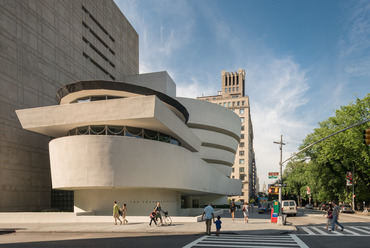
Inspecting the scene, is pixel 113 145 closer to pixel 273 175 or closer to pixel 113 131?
pixel 113 131

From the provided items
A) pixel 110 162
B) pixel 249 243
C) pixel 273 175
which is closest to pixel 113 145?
pixel 110 162

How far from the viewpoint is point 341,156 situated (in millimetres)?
47062

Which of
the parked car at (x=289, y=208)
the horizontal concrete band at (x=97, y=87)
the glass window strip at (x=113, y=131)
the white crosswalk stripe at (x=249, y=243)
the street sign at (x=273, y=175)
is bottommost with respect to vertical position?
the parked car at (x=289, y=208)

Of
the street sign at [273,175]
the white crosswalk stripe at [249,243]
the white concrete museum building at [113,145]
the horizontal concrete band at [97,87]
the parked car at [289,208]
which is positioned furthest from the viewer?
the parked car at [289,208]

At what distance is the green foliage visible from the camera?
1722 inches

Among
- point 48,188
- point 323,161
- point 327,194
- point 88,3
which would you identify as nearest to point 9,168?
point 48,188

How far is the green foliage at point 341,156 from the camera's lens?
1722 inches

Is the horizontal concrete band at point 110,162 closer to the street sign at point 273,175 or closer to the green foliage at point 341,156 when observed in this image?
the street sign at point 273,175

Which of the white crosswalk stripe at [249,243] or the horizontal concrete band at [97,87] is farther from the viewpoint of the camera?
the horizontal concrete band at [97,87]

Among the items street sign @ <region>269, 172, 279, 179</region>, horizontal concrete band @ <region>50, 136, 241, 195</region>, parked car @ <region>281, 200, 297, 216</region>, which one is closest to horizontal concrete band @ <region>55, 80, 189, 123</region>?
horizontal concrete band @ <region>50, 136, 241, 195</region>

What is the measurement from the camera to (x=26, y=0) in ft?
116

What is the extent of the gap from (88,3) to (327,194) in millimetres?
53324

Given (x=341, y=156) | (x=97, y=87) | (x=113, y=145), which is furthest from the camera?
(x=341, y=156)

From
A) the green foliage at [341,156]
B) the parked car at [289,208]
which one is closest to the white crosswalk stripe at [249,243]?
the parked car at [289,208]
